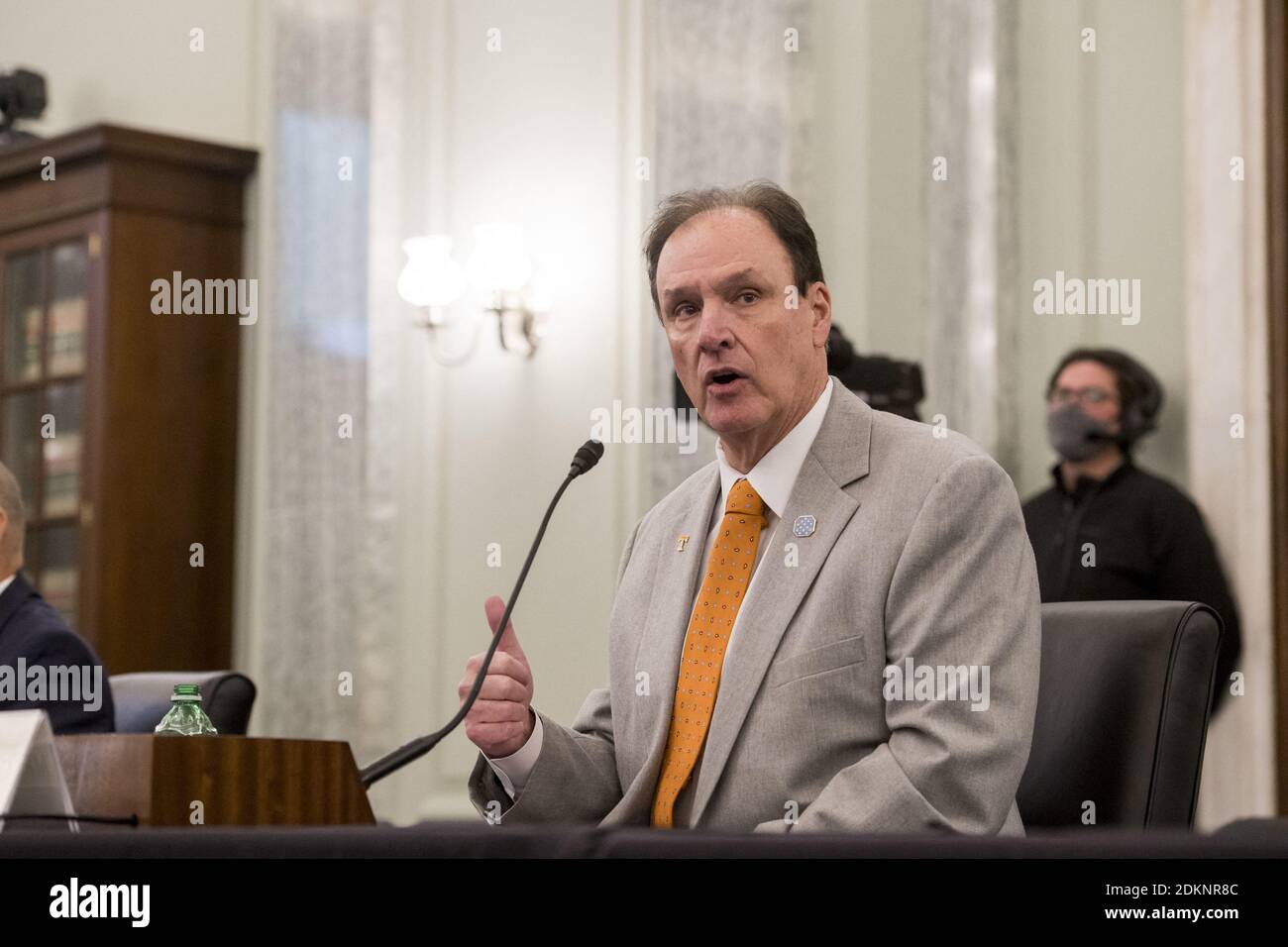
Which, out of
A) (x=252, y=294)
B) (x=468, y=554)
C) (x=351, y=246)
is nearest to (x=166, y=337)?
(x=252, y=294)

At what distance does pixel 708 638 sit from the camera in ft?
6.43

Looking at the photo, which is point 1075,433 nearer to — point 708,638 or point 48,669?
point 708,638

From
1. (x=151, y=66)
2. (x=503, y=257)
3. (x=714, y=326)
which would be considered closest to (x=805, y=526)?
(x=714, y=326)

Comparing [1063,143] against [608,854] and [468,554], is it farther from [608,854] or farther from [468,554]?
[608,854]

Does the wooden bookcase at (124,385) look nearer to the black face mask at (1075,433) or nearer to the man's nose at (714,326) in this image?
the black face mask at (1075,433)

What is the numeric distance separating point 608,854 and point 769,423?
126 cm

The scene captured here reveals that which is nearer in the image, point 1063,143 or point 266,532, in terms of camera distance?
point 1063,143

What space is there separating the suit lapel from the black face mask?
191 centimetres

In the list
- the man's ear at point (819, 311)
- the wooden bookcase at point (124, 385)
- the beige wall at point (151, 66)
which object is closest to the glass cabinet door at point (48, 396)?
the wooden bookcase at point (124, 385)

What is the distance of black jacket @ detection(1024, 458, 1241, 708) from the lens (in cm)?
361

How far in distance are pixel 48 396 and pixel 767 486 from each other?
4345 mm

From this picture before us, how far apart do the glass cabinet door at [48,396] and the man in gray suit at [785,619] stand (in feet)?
12.8

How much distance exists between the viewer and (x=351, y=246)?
18.2 feet

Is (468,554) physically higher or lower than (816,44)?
lower
